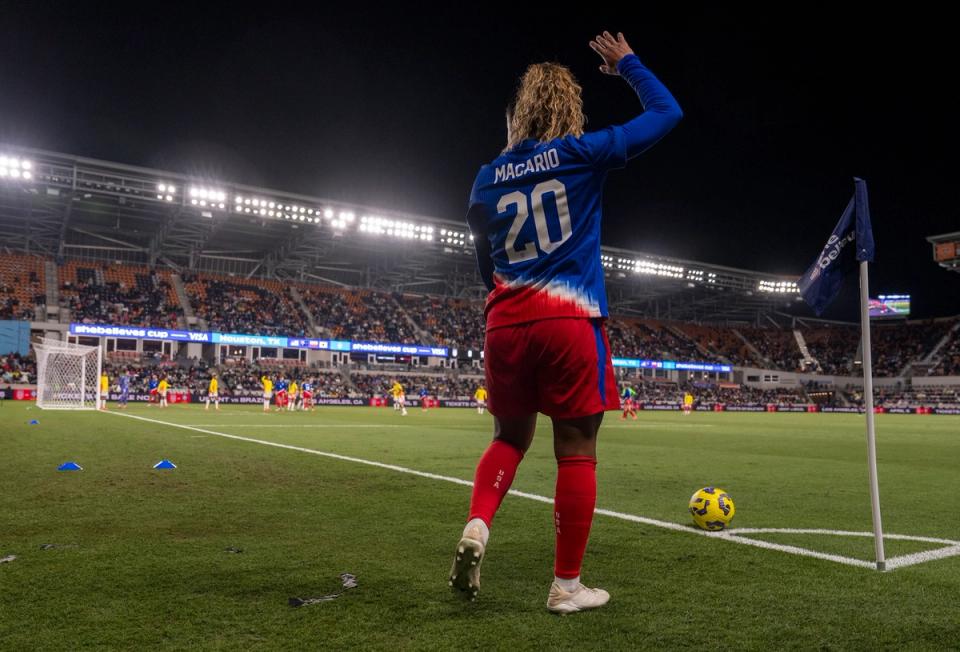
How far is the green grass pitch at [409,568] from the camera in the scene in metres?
2.54

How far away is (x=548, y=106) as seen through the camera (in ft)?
10.6

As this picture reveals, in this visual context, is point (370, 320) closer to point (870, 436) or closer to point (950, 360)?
point (870, 436)

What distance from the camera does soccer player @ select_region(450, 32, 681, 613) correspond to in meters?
2.93

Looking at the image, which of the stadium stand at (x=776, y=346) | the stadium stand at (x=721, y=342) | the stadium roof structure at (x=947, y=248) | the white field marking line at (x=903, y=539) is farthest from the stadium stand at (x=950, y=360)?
the white field marking line at (x=903, y=539)

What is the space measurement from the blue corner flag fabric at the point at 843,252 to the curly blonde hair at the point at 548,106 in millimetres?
1796

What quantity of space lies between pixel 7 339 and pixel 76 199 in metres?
9.10

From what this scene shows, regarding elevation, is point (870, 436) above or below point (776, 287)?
below

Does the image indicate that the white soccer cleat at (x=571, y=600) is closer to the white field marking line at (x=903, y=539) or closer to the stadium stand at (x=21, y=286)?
the white field marking line at (x=903, y=539)

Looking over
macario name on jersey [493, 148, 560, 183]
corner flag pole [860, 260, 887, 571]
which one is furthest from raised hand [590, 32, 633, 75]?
corner flag pole [860, 260, 887, 571]

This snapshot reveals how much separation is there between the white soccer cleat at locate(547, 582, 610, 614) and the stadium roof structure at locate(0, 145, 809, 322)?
42.6 meters

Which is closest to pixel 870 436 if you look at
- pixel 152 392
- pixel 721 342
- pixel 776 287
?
pixel 152 392

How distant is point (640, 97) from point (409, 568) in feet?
8.67

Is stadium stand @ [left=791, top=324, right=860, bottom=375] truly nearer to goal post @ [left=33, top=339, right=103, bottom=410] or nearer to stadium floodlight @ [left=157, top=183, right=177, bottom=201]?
stadium floodlight @ [left=157, top=183, right=177, bottom=201]

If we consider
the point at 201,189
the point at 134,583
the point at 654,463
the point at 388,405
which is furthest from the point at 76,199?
the point at 134,583
